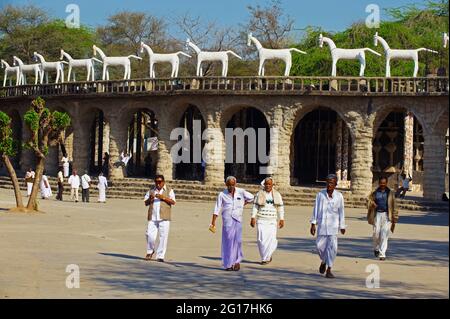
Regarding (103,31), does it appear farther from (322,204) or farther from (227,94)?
(322,204)

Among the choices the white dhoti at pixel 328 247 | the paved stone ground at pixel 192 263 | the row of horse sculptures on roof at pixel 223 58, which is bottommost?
the paved stone ground at pixel 192 263

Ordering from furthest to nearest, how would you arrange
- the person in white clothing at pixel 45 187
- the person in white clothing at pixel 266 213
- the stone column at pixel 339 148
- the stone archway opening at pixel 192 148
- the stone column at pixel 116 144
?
the stone archway opening at pixel 192 148 → the stone column at pixel 339 148 → the stone column at pixel 116 144 → the person in white clothing at pixel 45 187 → the person in white clothing at pixel 266 213

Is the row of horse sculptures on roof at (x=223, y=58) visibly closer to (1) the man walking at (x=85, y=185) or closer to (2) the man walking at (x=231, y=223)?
(1) the man walking at (x=85, y=185)

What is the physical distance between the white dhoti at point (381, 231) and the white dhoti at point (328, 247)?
2.39 meters

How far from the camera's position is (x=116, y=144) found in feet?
142

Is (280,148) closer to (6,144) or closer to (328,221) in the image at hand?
(6,144)

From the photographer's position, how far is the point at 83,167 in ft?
149

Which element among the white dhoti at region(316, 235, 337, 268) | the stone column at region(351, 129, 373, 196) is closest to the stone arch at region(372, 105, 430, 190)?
the stone column at region(351, 129, 373, 196)

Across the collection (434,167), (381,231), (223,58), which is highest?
(223,58)

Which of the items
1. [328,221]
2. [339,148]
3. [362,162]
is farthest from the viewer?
[339,148]

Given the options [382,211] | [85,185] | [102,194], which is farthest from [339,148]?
[382,211]

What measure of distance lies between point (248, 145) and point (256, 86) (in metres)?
6.58

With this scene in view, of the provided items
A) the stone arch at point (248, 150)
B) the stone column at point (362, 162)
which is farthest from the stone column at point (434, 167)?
the stone arch at point (248, 150)

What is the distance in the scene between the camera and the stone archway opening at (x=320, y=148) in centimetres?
4300
